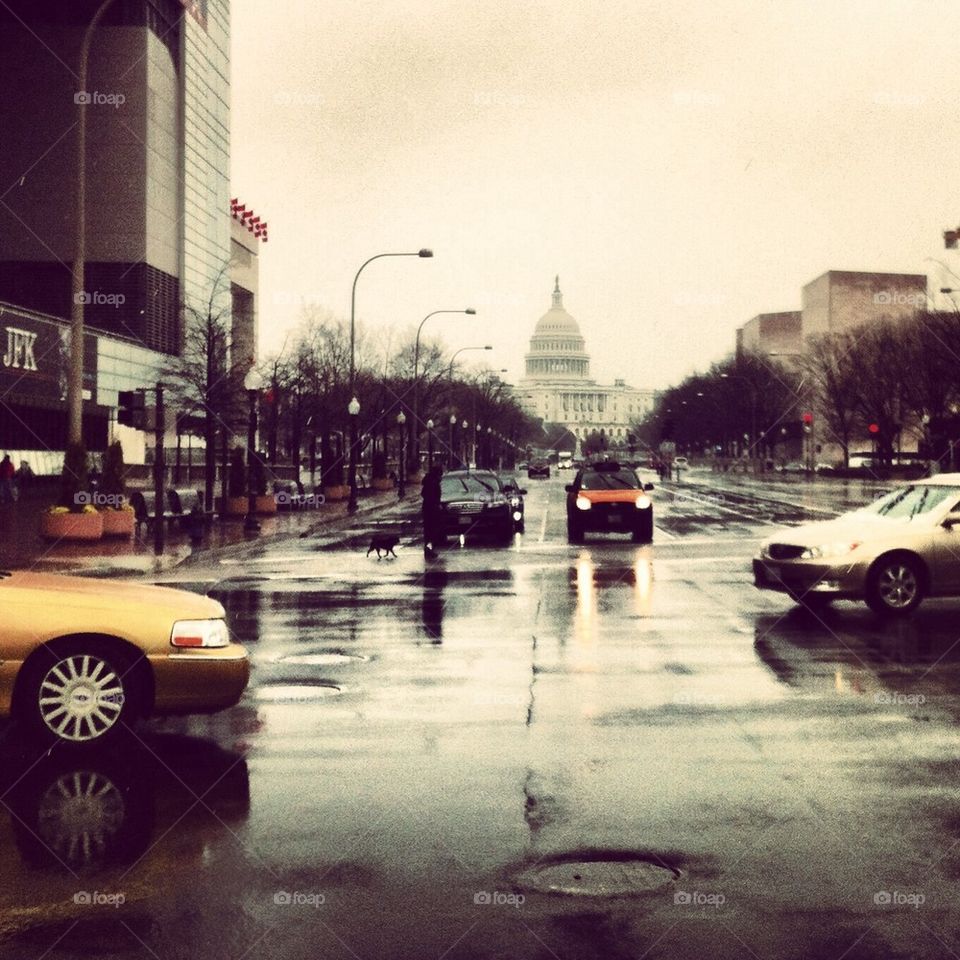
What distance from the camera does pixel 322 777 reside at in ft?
26.0

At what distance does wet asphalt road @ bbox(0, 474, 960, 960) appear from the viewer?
17.6 feet

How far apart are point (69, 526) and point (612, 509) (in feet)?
38.5

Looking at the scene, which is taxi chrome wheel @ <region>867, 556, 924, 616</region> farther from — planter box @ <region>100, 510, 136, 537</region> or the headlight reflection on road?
planter box @ <region>100, 510, 136, 537</region>

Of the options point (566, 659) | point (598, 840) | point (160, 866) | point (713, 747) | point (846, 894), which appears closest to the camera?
point (846, 894)

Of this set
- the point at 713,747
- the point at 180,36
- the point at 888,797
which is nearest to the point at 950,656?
the point at 713,747

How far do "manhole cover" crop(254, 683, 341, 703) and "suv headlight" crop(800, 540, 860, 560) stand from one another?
6769mm

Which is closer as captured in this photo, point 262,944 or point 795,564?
point 262,944

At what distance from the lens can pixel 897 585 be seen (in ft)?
51.5

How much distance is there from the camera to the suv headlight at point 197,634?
880 cm

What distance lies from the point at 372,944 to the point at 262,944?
41 centimetres

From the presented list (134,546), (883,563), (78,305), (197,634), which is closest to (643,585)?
(883,563)

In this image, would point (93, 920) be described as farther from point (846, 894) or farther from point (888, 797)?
point (888, 797)

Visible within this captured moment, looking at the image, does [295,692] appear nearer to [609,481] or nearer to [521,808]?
[521,808]

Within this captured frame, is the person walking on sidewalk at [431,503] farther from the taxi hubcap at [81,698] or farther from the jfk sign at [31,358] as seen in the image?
the jfk sign at [31,358]
